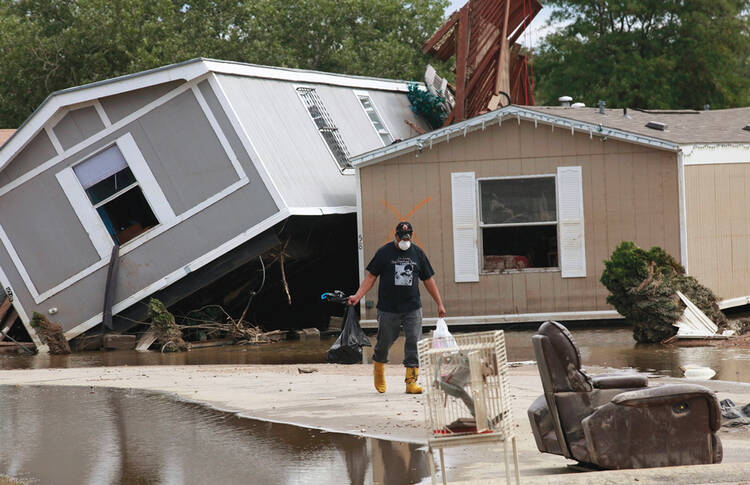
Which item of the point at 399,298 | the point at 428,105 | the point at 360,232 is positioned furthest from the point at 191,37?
the point at 399,298

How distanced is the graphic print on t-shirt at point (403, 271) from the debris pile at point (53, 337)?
9480 millimetres

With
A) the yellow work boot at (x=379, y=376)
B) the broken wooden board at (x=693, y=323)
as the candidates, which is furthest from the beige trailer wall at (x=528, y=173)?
the yellow work boot at (x=379, y=376)

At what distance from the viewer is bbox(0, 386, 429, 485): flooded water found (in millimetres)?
7039

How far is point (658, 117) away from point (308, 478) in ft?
55.1

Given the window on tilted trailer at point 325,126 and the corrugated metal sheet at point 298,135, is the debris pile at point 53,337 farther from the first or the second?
the window on tilted trailer at point 325,126

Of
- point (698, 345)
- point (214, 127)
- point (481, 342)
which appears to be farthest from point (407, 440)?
point (214, 127)

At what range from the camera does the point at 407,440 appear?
8008 mm

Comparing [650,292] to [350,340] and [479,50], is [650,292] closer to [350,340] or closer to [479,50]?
[350,340]

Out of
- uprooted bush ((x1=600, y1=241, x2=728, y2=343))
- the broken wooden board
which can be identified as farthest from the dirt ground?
the broken wooden board

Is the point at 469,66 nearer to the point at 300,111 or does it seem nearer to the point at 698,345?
the point at 300,111

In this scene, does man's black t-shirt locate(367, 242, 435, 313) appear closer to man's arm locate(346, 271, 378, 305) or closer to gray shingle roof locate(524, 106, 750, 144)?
man's arm locate(346, 271, 378, 305)

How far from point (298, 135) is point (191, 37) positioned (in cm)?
2212

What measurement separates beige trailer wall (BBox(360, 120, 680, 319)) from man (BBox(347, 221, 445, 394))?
312 inches

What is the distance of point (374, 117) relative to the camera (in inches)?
906
